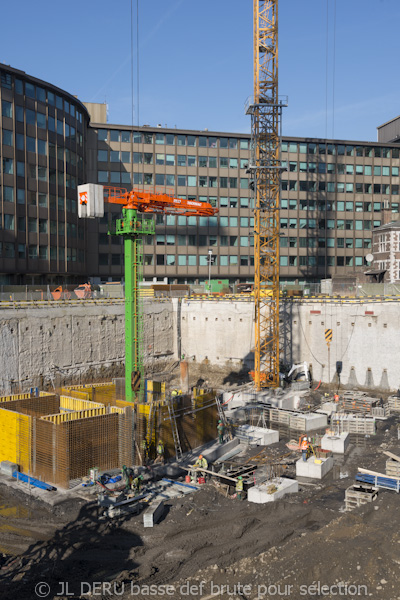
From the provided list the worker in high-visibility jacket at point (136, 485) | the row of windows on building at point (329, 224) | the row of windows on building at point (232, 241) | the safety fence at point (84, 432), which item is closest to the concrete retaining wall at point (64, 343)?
the safety fence at point (84, 432)

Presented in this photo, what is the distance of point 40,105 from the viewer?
58250mm

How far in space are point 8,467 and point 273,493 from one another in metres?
11.6

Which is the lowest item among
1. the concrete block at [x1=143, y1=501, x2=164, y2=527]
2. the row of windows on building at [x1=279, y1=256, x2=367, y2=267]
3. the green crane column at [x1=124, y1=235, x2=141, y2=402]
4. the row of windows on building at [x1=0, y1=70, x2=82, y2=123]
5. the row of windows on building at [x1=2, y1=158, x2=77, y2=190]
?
the concrete block at [x1=143, y1=501, x2=164, y2=527]

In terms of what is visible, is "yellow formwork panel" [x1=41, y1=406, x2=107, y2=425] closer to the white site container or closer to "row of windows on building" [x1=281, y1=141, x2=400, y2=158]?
the white site container

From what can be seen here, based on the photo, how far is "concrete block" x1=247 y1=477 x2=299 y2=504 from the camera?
22000 millimetres

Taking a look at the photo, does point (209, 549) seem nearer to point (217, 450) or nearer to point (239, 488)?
point (239, 488)

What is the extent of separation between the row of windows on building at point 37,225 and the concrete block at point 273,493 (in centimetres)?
4062

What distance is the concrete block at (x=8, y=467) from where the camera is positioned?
2441 cm

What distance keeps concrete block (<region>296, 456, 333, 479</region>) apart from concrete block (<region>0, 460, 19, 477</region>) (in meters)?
12.8

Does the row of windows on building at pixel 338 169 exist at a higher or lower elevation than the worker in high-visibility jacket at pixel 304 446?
higher

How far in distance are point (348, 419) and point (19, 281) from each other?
37.8 m

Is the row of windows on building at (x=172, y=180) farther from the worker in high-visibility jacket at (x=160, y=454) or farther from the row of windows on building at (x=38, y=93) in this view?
the worker in high-visibility jacket at (x=160, y=454)

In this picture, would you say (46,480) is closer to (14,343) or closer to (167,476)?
(167,476)

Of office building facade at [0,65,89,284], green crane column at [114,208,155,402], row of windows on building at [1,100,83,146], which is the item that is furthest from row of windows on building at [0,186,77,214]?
green crane column at [114,208,155,402]
